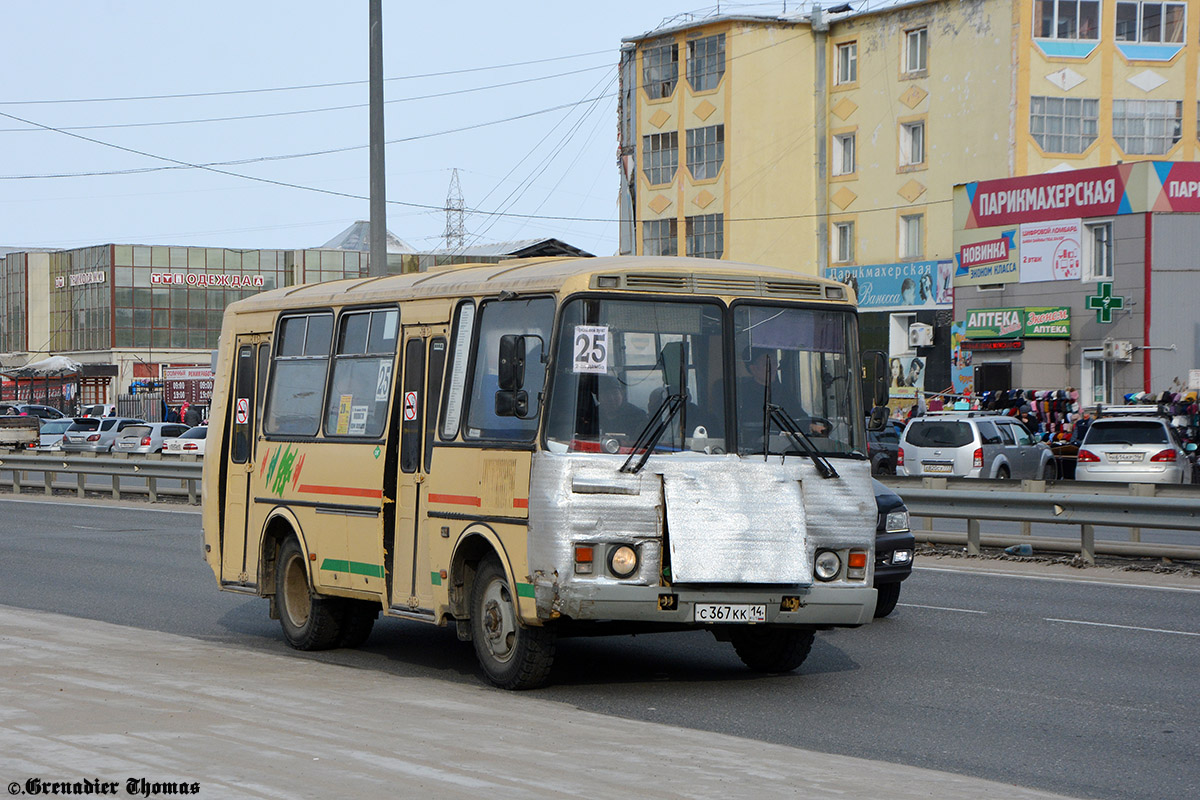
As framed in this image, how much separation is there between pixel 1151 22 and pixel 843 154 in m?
12.7

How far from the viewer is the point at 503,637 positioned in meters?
9.68

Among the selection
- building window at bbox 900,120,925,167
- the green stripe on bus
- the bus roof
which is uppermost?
building window at bbox 900,120,925,167

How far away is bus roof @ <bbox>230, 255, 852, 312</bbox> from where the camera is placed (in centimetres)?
936

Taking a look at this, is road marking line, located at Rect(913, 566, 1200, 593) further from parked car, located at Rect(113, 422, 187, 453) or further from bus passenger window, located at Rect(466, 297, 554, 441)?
parked car, located at Rect(113, 422, 187, 453)

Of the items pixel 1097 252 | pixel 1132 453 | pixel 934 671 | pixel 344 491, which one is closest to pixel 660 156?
pixel 1097 252

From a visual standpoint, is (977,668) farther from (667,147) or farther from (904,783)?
(667,147)

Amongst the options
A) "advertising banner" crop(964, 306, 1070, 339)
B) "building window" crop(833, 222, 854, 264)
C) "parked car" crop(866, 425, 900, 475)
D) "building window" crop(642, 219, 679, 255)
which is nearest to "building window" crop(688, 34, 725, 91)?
"building window" crop(642, 219, 679, 255)

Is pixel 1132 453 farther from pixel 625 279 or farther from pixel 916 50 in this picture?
pixel 916 50

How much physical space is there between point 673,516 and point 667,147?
58.2 m

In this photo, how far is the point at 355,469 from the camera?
11078 millimetres

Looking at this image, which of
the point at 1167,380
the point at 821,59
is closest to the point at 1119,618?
the point at 1167,380

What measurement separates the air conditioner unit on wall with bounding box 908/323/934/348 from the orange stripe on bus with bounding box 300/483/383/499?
44.5 meters

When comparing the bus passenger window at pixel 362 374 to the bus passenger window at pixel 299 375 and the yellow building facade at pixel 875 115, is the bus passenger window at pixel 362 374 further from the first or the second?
the yellow building facade at pixel 875 115

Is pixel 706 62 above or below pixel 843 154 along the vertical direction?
above
